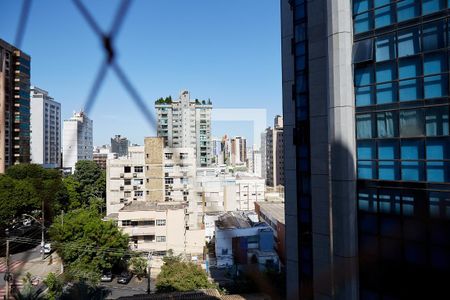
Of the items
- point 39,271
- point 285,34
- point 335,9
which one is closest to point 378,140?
point 335,9

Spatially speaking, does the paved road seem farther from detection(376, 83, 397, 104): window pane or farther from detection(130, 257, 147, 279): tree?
detection(376, 83, 397, 104): window pane

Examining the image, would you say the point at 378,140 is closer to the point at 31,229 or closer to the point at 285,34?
the point at 285,34

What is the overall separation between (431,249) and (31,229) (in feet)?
47.2

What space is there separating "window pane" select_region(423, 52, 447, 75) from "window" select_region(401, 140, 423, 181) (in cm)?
76

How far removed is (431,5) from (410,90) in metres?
0.88

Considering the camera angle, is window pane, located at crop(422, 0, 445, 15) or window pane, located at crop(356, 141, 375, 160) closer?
window pane, located at crop(422, 0, 445, 15)

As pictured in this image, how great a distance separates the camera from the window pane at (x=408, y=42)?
3387mm

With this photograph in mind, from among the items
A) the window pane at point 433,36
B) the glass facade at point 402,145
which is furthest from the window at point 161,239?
the window pane at point 433,36

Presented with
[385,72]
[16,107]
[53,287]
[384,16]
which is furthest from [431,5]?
[16,107]

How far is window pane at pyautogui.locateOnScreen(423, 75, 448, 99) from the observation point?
10.5ft

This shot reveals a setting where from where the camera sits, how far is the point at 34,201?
37.4 ft

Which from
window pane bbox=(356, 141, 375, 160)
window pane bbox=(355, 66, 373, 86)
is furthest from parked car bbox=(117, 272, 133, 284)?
window pane bbox=(355, 66, 373, 86)

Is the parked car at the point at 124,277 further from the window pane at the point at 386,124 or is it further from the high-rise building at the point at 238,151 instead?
the high-rise building at the point at 238,151

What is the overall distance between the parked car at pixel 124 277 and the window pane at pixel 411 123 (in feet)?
29.0
